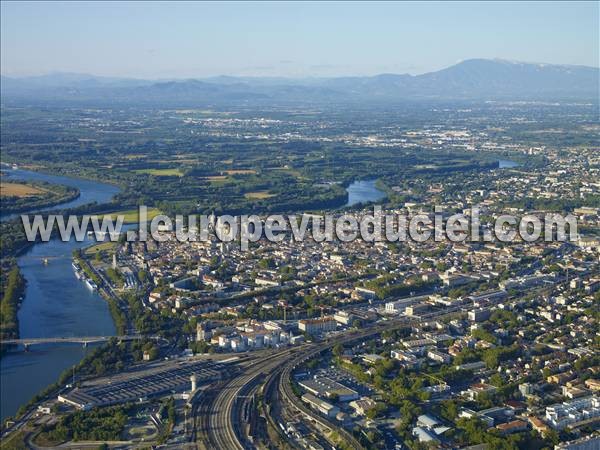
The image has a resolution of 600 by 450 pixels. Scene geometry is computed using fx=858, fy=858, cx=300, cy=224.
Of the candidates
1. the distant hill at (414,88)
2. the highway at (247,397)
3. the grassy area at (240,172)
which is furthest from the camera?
the distant hill at (414,88)

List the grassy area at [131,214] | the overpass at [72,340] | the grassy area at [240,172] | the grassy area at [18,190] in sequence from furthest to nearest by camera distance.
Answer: the grassy area at [240,172] < the grassy area at [18,190] < the grassy area at [131,214] < the overpass at [72,340]

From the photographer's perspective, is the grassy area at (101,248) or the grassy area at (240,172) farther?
the grassy area at (240,172)

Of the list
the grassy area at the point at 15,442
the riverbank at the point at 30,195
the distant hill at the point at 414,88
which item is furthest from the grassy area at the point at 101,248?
the distant hill at the point at 414,88

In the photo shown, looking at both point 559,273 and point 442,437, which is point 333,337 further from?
point 559,273

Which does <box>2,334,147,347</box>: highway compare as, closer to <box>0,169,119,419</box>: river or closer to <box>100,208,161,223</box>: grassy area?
<box>0,169,119,419</box>: river

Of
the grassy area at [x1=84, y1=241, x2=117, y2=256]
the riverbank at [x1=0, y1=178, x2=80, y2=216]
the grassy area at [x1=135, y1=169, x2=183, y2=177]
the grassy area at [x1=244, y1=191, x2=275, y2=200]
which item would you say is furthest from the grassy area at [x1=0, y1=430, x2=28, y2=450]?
the grassy area at [x1=135, y1=169, x2=183, y2=177]

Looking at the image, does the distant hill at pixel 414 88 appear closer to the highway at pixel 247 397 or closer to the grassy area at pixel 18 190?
the grassy area at pixel 18 190

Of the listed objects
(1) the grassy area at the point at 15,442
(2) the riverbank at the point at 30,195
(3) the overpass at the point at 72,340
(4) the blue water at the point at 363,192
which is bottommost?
(4) the blue water at the point at 363,192

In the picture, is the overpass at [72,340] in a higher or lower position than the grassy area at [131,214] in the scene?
higher
